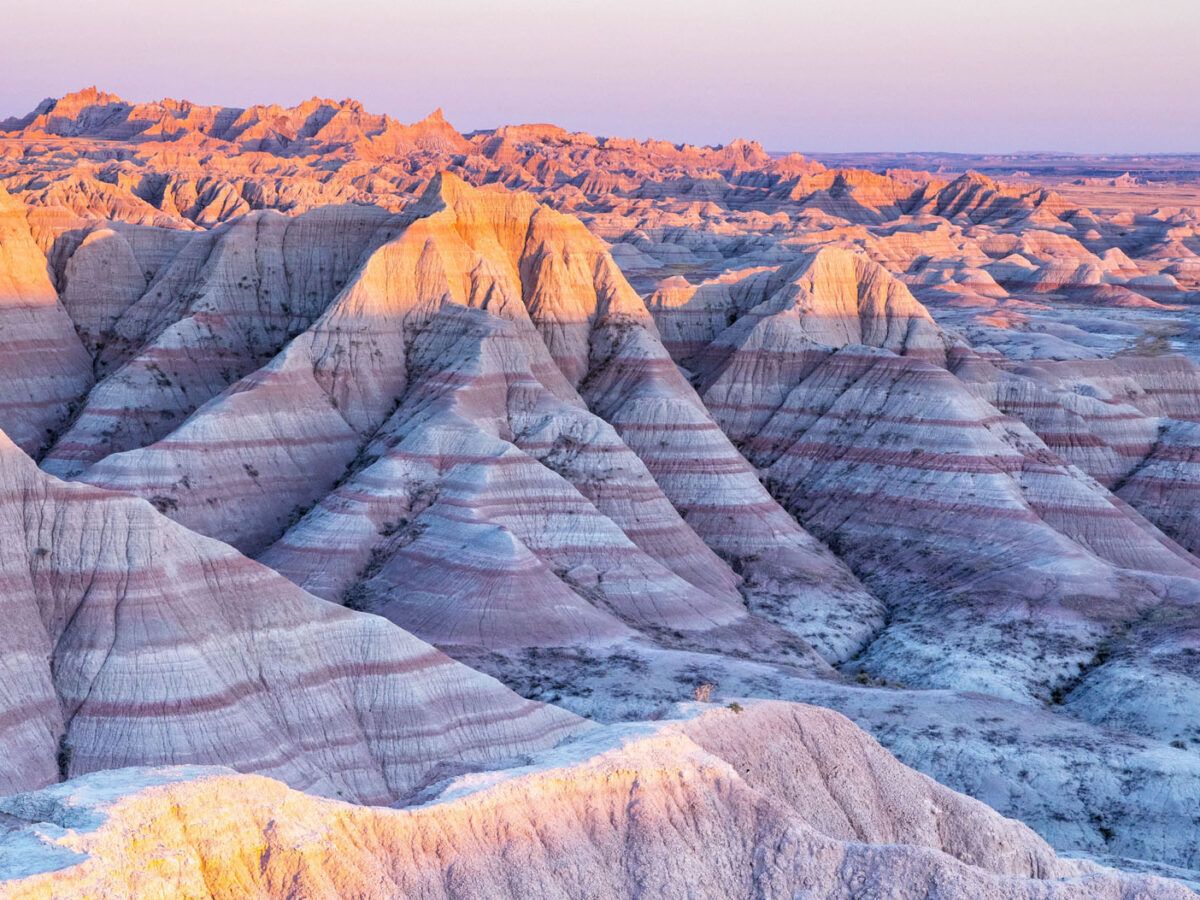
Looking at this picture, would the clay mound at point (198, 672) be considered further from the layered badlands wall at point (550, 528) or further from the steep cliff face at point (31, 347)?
the steep cliff face at point (31, 347)

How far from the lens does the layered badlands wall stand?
146ft

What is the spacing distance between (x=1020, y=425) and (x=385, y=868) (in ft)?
243

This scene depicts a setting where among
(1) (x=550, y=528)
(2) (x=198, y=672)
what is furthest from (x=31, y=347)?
(2) (x=198, y=672)

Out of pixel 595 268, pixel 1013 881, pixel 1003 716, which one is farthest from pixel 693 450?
pixel 1013 881

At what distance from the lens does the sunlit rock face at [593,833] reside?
2369cm

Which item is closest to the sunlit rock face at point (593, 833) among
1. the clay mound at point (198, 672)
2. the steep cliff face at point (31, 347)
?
the clay mound at point (198, 672)

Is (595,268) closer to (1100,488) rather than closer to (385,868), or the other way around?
(1100,488)

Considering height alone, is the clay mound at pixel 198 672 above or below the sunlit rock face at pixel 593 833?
below

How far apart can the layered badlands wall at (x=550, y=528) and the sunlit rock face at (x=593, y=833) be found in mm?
146

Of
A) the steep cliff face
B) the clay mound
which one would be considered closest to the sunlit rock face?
the clay mound

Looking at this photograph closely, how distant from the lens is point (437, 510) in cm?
7038

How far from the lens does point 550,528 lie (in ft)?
236

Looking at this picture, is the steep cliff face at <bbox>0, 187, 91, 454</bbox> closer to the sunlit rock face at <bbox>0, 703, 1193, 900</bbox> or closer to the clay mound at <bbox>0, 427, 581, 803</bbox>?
the clay mound at <bbox>0, 427, 581, 803</bbox>

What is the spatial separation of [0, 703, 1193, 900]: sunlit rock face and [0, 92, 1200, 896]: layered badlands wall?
0.48 ft
